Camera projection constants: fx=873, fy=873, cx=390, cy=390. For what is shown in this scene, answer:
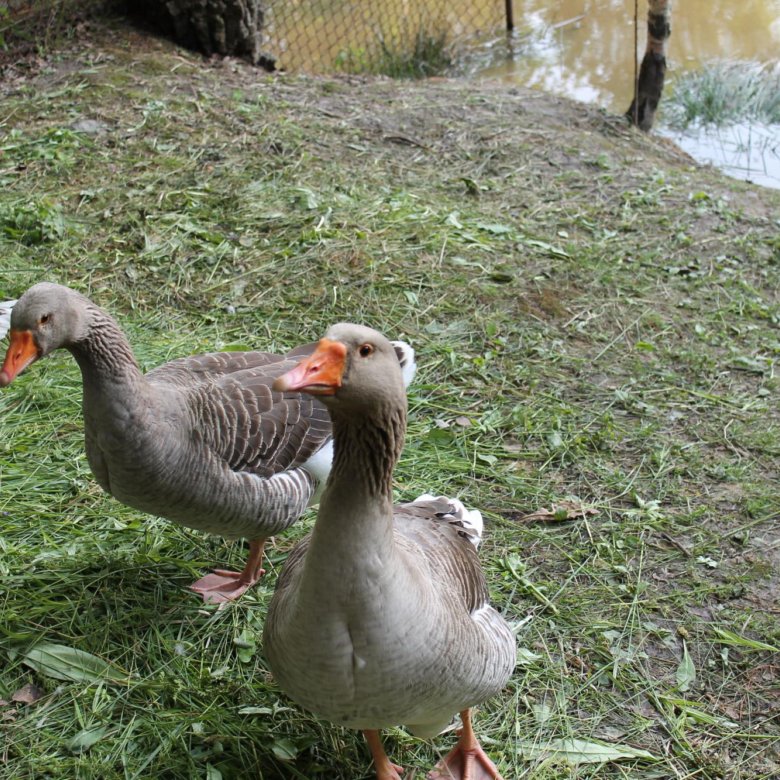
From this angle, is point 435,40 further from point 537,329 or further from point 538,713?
point 538,713

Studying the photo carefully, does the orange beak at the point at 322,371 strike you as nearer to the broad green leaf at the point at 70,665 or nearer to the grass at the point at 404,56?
the broad green leaf at the point at 70,665

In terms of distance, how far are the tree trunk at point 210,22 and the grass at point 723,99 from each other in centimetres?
494

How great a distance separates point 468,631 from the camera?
2488 millimetres

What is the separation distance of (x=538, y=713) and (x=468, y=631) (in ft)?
2.85

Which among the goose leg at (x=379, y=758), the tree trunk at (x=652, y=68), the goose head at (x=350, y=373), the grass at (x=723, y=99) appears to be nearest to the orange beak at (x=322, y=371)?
the goose head at (x=350, y=373)

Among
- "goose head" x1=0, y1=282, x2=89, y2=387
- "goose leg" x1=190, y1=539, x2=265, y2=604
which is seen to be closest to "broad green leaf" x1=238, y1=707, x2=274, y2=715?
"goose leg" x1=190, y1=539, x2=265, y2=604

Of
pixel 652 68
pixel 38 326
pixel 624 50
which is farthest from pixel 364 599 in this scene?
pixel 624 50

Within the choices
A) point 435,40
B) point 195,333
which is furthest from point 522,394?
point 435,40

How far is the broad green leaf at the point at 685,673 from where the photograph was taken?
329 centimetres

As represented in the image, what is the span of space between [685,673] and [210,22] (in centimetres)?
682

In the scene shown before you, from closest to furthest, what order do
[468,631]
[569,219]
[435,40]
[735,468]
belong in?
[468,631] → [735,468] → [569,219] → [435,40]

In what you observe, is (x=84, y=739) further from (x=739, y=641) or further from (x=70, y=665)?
(x=739, y=641)

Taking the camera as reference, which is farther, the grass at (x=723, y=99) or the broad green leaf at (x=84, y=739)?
the grass at (x=723, y=99)

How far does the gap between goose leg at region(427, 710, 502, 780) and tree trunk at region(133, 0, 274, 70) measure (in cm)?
680
